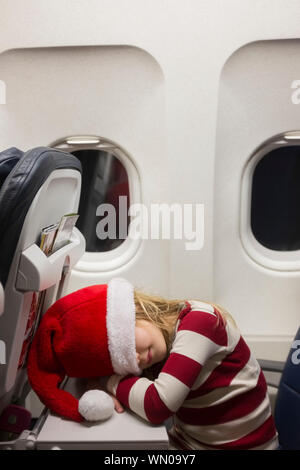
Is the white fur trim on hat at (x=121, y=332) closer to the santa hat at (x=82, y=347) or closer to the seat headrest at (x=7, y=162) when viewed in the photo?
the santa hat at (x=82, y=347)

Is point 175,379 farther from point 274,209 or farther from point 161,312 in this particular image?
point 274,209

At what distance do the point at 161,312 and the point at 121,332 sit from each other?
198 millimetres

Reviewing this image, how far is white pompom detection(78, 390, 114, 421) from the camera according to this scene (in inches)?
42.9

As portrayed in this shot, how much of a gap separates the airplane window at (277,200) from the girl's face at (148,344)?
1.29 m

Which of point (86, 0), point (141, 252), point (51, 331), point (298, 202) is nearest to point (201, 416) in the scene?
point (51, 331)

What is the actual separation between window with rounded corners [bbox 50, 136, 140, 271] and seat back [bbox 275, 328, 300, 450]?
1.05m

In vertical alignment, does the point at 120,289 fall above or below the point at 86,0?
below

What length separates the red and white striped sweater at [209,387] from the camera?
1.13m

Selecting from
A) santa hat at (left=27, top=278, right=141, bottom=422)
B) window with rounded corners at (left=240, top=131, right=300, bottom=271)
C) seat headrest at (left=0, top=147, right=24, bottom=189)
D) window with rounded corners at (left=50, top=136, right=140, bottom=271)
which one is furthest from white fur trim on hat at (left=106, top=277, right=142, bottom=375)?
window with rounded corners at (left=240, top=131, right=300, bottom=271)

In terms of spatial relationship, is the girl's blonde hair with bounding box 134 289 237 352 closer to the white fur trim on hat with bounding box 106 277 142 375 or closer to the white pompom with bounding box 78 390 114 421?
the white fur trim on hat with bounding box 106 277 142 375

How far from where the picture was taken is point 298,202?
8.05 feet

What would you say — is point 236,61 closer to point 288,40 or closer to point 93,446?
point 288,40

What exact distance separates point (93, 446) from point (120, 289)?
418 mm

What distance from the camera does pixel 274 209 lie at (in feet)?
7.94
